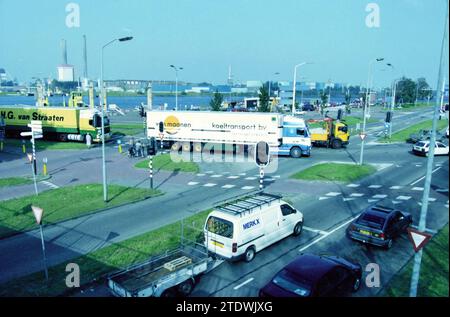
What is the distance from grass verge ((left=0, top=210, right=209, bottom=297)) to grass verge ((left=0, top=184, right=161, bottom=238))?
183 inches

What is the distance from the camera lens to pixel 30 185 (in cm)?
2369

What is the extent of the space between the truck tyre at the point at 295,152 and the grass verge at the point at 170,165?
939 cm

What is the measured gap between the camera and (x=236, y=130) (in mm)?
33375

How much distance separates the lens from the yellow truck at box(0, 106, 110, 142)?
40438 mm

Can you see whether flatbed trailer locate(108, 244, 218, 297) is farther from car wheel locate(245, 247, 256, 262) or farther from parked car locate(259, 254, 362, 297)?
parked car locate(259, 254, 362, 297)

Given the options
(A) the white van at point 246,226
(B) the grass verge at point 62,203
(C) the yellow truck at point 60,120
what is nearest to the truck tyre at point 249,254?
(A) the white van at point 246,226

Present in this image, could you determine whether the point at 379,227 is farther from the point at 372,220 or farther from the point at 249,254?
the point at 249,254

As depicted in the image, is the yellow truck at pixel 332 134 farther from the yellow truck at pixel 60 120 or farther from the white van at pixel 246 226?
the white van at pixel 246 226

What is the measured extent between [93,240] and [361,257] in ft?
35.4

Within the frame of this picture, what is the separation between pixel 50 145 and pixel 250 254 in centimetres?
3328
